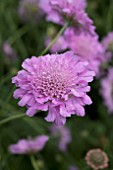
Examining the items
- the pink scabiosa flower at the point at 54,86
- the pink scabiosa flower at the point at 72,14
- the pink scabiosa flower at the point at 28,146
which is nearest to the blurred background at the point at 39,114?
the pink scabiosa flower at the point at 28,146

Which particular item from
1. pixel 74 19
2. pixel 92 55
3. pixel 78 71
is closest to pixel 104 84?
pixel 92 55

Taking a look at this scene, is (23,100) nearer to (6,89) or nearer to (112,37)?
(6,89)

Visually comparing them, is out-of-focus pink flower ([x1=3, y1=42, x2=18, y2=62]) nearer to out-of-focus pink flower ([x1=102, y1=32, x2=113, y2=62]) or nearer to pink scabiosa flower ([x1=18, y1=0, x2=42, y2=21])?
pink scabiosa flower ([x1=18, y1=0, x2=42, y2=21])

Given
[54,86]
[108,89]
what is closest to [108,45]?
[108,89]

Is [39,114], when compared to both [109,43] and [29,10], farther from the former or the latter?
[29,10]

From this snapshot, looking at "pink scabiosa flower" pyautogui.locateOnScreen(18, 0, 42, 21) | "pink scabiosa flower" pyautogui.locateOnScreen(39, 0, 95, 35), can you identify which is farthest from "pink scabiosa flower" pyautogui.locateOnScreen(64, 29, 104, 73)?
"pink scabiosa flower" pyautogui.locateOnScreen(18, 0, 42, 21)

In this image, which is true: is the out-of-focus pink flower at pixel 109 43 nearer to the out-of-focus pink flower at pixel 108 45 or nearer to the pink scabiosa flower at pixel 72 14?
the out-of-focus pink flower at pixel 108 45
